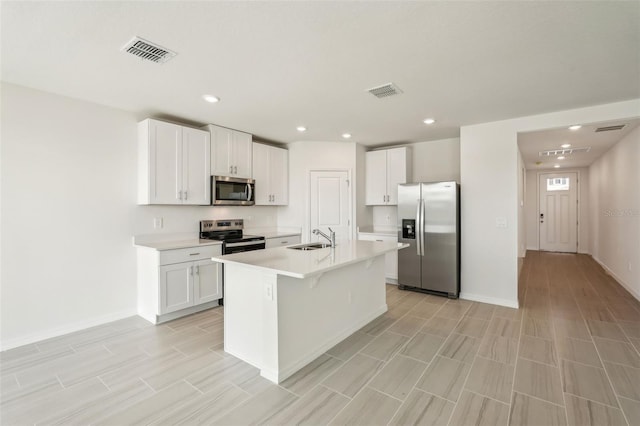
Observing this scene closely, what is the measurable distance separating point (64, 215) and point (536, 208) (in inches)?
417

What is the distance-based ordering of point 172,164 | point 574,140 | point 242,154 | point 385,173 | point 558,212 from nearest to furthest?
point 172,164 < point 242,154 < point 574,140 < point 385,173 < point 558,212

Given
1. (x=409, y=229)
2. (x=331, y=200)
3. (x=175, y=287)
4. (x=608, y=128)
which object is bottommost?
(x=175, y=287)

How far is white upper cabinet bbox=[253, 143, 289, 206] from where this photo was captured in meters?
4.87

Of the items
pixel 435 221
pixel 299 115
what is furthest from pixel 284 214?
pixel 435 221

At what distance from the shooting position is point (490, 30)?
2002mm

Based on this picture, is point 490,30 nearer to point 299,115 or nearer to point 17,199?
point 299,115

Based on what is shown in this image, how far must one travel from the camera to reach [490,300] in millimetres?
4109

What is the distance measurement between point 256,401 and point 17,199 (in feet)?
9.70

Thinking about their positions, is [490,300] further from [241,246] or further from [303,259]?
[241,246]

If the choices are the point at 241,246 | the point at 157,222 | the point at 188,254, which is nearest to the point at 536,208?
the point at 241,246

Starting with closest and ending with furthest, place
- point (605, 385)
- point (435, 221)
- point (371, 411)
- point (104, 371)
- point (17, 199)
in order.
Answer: point (371, 411) < point (605, 385) < point (104, 371) < point (17, 199) < point (435, 221)

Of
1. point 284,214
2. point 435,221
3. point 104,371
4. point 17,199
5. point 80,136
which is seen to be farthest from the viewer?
point 284,214

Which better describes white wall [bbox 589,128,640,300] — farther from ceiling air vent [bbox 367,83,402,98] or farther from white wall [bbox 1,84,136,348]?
white wall [bbox 1,84,136,348]

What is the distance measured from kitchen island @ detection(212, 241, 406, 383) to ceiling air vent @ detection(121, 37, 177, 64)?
1632 mm
